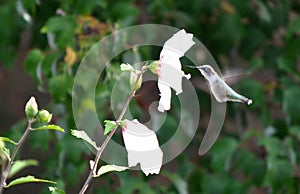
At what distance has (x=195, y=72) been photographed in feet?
7.75

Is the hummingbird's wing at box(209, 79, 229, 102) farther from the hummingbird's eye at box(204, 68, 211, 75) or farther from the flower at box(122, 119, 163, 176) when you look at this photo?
the flower at box(122, 119, 163, 176)

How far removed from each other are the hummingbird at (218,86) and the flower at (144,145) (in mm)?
152

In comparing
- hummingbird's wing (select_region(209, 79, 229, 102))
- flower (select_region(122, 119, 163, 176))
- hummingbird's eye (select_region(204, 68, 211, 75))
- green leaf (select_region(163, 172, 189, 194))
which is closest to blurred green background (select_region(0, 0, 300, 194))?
green leaf (select_region(163, 172, 189, 194))

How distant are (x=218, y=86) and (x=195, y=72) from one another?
120 cm

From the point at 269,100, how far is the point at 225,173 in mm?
401

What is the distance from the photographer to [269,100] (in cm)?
246

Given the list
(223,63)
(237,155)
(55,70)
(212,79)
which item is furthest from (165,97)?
(223,63)

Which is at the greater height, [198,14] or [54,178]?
[198,14]

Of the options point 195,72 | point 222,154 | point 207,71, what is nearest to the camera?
point 207,71

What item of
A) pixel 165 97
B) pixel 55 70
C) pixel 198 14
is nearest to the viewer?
pixel 165 97

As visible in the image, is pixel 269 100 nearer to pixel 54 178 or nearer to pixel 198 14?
pixel 198 14

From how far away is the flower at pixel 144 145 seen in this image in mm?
907

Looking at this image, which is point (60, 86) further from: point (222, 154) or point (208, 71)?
point (208, 71)

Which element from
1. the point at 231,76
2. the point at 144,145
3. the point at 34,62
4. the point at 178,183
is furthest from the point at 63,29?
the point at 144,145
